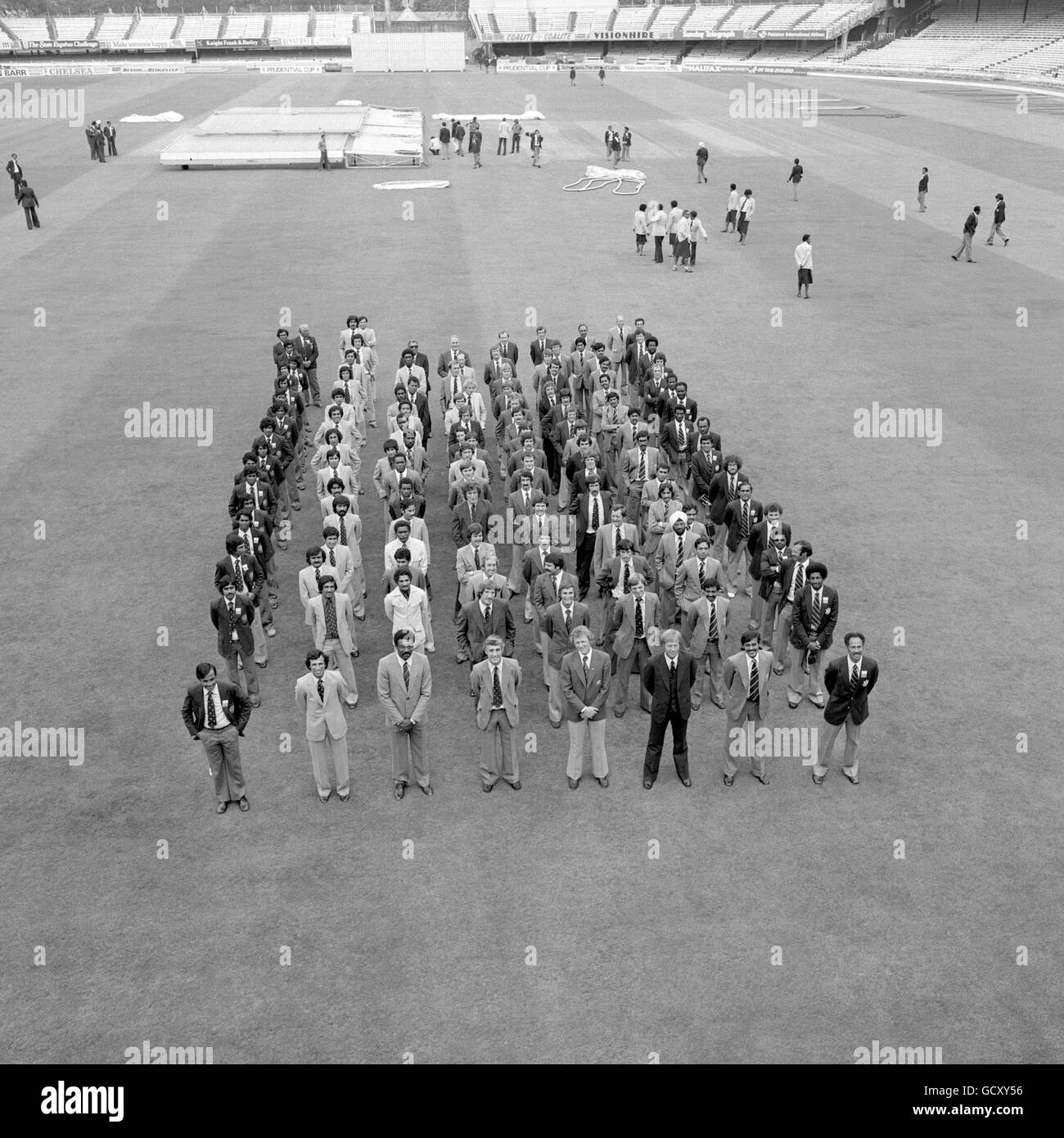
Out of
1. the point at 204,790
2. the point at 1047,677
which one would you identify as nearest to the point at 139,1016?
the point at 204,790

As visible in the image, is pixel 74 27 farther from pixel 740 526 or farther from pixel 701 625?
pixel 701 625

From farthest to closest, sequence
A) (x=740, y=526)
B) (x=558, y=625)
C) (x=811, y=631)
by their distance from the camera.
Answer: (x=740, y=526)
(x=811, y=631)
(x=558, y=625)

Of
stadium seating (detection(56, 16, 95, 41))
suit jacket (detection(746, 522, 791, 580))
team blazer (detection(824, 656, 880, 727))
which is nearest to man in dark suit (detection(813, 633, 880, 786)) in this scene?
team blazer (detection(824, 656, 880, 727))

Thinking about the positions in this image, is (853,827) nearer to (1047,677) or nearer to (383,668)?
(1047,677)

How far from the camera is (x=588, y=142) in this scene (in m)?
50.1

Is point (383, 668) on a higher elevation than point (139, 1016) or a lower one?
higher

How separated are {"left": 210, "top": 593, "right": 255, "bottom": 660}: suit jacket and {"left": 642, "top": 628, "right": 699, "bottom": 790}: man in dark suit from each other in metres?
4.26

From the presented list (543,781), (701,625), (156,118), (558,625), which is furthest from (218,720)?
(156,118)

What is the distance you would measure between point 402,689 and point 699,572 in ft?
12.0

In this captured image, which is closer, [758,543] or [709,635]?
[709,635]

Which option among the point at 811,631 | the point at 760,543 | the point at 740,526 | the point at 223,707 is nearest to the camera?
the point at 223,707

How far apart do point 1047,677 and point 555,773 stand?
5.75m

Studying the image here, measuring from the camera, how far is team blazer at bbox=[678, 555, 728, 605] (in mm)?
11586

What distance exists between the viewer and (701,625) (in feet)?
37.3
